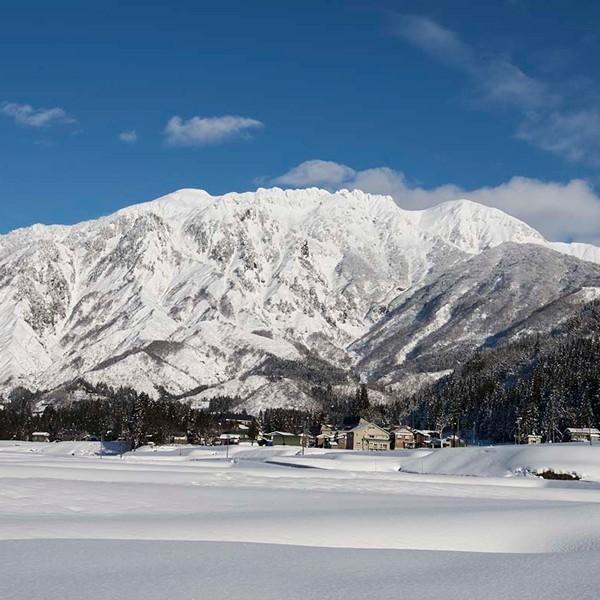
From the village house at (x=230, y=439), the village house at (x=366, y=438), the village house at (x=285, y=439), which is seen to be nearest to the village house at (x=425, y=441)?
the village house at (x=366, y=438)

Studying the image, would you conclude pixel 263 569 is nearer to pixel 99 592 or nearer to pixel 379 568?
pixel 379 568

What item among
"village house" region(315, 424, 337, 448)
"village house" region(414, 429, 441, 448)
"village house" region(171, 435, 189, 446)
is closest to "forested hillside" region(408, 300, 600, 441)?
"village house" region(414, 429, 441, 448)

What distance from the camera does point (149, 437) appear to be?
167750 mm

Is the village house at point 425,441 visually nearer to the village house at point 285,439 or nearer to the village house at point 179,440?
the village house at point 285,439

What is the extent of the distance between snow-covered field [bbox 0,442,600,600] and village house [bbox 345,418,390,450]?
109 metres

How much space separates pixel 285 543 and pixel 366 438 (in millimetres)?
134867

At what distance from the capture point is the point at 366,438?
509 ft

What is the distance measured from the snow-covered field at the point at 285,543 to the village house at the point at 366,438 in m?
109

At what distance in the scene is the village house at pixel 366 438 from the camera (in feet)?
502

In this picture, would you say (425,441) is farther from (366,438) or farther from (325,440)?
(325,440)

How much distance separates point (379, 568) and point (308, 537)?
5970 mm

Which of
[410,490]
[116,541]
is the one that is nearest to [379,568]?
[116,541]

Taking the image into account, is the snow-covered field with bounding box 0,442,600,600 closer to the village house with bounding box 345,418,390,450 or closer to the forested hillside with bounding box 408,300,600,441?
the forested hillside with bounding box 408,300,600,441

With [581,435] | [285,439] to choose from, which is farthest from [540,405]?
[285,439]
